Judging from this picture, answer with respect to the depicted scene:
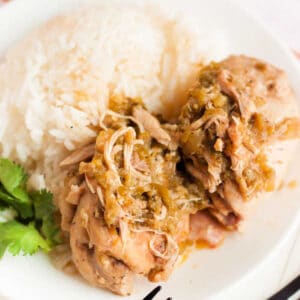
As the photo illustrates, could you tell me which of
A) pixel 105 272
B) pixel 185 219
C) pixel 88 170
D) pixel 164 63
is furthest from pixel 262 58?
pixel 105 272

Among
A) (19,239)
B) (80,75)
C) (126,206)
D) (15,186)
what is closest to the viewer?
(126,206)

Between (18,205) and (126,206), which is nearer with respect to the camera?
(126,206)

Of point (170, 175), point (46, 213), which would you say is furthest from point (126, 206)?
point (46, 213)

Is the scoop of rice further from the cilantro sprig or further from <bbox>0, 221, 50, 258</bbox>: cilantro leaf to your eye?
<bbox>0, 221, 50, 258</bbox>: cilantro leaf

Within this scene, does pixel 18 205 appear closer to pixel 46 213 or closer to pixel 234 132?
pixel 46 213

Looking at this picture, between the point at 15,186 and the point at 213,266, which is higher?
the point at 213,266

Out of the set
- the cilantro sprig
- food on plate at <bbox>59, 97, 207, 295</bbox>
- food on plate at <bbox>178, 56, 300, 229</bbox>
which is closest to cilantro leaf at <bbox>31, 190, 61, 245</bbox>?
the cilantro sprig
